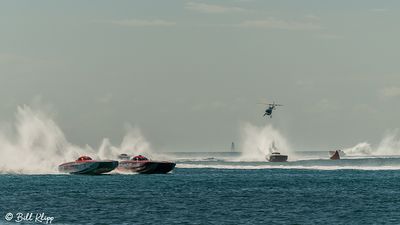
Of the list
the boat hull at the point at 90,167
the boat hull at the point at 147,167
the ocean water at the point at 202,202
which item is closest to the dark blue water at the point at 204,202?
the ocean water at the point at 202,202

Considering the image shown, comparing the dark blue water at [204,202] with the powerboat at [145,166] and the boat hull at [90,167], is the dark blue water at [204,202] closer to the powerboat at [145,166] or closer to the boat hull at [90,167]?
the boat hull at [90,167]

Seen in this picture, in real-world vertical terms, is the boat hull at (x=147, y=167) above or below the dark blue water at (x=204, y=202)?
above

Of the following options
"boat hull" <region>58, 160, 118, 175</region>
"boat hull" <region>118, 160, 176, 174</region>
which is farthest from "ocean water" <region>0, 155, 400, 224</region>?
"boat hull" <region>118, 160, 176, 174</region>

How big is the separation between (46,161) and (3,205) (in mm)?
97128

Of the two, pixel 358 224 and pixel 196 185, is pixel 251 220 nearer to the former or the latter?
pixel 358 224

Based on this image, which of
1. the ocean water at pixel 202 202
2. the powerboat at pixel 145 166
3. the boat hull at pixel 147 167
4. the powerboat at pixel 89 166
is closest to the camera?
the ocean water at pixel 202 202

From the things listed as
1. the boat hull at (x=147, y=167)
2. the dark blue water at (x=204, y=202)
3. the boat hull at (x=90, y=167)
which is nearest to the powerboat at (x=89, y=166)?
the boat hull at (x=90, y=167)

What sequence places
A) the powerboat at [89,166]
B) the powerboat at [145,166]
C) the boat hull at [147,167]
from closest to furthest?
the powerboat at [89,166] < the boat hull at [147,167] < the powerboat at [145,166]

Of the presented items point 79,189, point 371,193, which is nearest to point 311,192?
point 371,193

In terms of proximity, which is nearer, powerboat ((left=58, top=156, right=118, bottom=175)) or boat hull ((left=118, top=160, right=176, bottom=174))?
powerboat ((left=58, top=156, right=118, bottom=175))

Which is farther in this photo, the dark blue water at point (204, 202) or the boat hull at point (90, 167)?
the boat hull at point (90, 167)

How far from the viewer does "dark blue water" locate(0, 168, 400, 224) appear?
74.1m

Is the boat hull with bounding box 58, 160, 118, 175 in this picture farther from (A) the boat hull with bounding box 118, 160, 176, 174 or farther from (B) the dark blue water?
(B) the dark blue water

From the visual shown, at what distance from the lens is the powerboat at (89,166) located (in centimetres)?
15050
